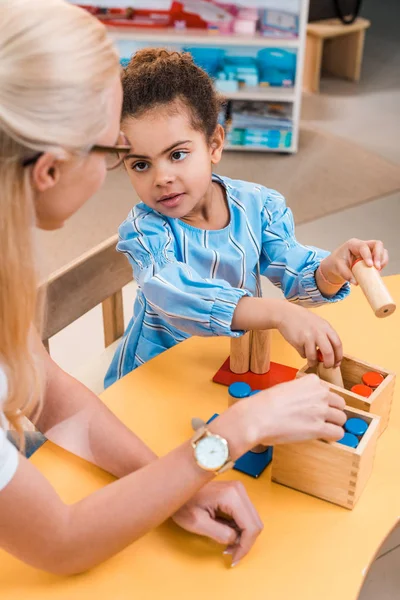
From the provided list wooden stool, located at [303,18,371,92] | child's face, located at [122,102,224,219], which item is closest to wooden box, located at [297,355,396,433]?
child's face, located at [122,102,224,219]

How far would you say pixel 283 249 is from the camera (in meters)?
1.58

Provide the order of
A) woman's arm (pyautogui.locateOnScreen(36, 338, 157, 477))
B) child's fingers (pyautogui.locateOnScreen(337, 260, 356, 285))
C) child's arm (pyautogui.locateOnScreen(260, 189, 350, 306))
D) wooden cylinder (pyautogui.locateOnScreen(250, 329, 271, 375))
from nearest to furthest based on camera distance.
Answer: woman's arm (pyautogui.locateOnScreen(36, 338, 157, 477)), wooden cylinder (pyautogui.locateOnScreen(250, 329, 271, 375)), child's fingers (pyautogui.locateOnScreen(337, 260, 356, 285)), child's arm (pyautogui.locateOnScreen(260, 189, 350, 306))

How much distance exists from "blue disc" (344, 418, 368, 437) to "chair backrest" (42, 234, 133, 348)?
634 mm

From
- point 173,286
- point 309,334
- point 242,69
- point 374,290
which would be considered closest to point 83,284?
point 173,286

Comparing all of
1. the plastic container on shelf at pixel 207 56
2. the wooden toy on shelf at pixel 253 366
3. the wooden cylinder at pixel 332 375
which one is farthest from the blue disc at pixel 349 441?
the plastic container on shelf at pixel 207 56

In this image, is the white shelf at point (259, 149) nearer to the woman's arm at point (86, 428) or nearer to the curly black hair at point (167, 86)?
the curly black hair at point (167, 86)

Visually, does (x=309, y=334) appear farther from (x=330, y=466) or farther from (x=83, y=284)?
(x=83, y=284)

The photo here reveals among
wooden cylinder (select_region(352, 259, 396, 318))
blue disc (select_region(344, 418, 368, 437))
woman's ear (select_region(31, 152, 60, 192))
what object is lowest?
blue disc (select_region(344, 418, 368, 437))

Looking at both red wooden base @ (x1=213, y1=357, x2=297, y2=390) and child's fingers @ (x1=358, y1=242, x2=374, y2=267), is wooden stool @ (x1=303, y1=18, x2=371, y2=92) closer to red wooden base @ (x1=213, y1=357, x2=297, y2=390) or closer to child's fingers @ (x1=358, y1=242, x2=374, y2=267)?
child's fingers @ (x1=358, y1=242, x2=374, y2=267)

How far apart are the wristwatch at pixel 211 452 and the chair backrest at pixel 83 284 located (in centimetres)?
56

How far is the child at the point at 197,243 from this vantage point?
1289 mm

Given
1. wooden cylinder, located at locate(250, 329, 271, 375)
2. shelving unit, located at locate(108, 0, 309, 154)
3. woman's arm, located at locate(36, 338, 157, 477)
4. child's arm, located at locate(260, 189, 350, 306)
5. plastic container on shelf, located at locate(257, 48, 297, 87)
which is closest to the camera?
woman's arm, located at locate(36, 338, 157, 477)

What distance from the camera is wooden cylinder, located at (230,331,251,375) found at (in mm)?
1259

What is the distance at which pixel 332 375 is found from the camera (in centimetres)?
114
